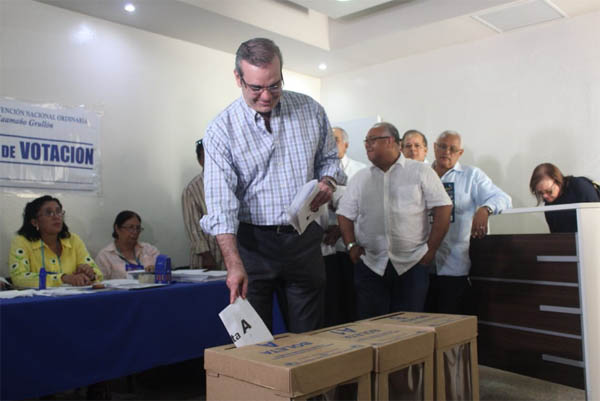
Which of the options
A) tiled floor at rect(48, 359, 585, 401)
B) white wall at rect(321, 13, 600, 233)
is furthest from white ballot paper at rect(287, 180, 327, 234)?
white wall at rect(321, 13, 600, 233)

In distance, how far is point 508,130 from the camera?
15.0 feet

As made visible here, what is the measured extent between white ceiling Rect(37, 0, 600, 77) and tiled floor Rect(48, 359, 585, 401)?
255cm

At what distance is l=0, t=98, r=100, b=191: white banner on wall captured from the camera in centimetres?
346

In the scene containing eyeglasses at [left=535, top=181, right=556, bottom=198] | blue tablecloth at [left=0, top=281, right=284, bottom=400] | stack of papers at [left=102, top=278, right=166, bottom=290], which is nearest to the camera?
blue tablecloth at [left=0, top=281, right=284, bottom=400]

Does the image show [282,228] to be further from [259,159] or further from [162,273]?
[162,273]

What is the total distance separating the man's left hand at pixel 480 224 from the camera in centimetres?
292

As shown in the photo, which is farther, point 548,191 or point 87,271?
point 548,191

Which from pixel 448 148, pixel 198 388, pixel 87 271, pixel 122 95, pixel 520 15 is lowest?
pixel 198 388

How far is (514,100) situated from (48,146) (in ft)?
12.3

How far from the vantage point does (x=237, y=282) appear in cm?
143

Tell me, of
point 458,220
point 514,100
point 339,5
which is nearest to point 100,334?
point 458,220

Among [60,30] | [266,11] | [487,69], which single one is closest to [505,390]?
[487,69]

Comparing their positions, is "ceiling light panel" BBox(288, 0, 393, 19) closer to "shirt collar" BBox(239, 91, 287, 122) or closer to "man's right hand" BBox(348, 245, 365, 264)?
"man's right hand" BBox(348, 245, 365, 264)

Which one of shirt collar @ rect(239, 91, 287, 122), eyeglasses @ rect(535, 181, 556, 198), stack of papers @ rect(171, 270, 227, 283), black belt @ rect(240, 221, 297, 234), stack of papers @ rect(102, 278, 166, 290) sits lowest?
stack of papers @ rect(102, 278, 166, 290)
